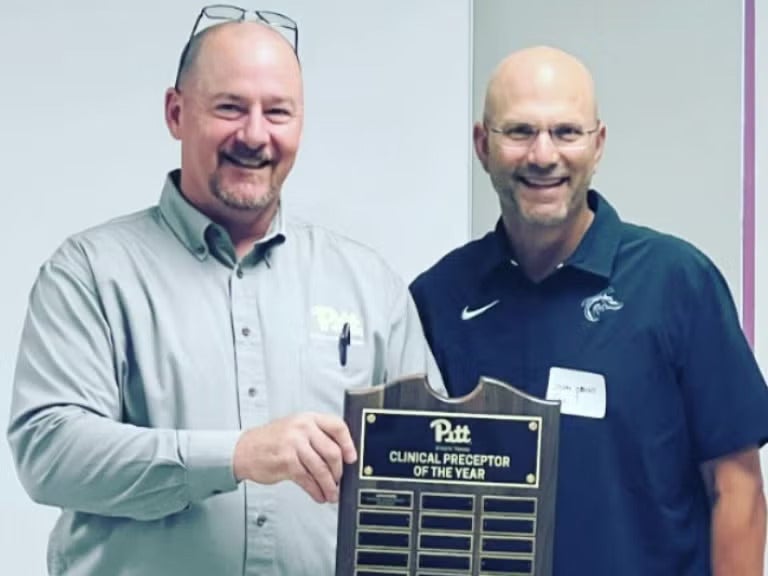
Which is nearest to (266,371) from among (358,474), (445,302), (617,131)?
(358,474)

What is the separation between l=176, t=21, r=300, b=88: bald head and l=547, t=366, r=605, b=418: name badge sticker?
523mm

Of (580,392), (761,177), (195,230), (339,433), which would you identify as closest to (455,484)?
(339,433)

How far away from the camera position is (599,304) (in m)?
1.61

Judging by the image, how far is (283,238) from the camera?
1527mm

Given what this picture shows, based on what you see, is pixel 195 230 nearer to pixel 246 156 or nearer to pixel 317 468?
pixel 246 156

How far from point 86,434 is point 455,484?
393mm

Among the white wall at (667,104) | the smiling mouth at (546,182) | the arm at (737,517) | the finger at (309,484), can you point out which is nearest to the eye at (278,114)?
the smiling mouth at (546,182)

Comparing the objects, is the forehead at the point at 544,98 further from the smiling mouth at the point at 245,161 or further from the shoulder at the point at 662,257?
the smiling mouth at the point at 245,161

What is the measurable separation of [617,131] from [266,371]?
46.4 inches

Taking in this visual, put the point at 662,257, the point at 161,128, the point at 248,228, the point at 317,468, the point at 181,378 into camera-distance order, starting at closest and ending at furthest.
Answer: the point at 317,468 → the point at 181,378 → the point at 248,228 → the point at 662,257 → the point at 161,128

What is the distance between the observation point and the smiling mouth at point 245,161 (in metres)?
1.45

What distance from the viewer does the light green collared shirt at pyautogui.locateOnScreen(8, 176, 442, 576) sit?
4.26ft

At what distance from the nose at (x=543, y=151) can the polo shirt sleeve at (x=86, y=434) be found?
56 centimetres

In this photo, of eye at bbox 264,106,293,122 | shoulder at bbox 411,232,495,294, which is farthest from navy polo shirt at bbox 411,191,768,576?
eye at bbox 264,106,293,122
